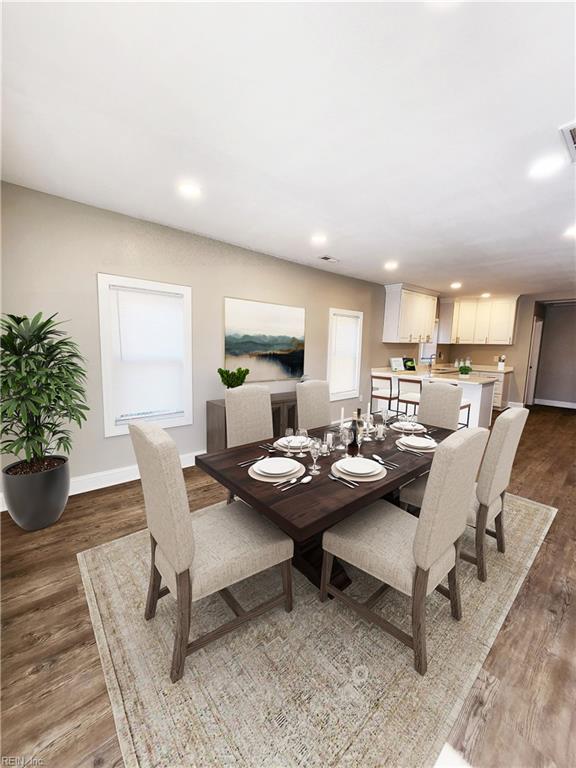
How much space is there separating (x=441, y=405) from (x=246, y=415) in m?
1.85

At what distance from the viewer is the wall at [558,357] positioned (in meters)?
7.59

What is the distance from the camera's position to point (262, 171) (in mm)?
2201

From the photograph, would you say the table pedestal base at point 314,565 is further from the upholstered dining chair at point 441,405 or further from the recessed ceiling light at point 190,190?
the recessed ceiling light at point 190,190

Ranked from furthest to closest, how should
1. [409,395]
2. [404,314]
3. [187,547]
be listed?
[404,314] < [409,395] < [187,547]

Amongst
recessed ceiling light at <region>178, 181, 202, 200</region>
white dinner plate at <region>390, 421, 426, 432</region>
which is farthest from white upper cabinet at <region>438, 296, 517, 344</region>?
recessed ceiling light at <region>178, 181, 202, 200</region>

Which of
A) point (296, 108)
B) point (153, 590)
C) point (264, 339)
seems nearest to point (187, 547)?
point (153, 590)

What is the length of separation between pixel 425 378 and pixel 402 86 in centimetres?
427

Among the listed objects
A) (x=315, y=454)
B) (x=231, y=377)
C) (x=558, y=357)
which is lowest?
(x=315, y=454)

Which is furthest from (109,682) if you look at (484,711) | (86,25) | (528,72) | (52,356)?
(528,72)

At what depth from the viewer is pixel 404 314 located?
20.1 ft

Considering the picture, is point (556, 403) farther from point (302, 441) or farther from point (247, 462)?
point (247, 462)

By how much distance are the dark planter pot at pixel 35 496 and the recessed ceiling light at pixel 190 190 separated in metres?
2.38

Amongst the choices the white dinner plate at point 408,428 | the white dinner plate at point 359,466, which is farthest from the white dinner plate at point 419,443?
the white dinner plate at point 359,466

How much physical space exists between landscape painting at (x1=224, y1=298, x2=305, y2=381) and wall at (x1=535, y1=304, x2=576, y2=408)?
271 inches
